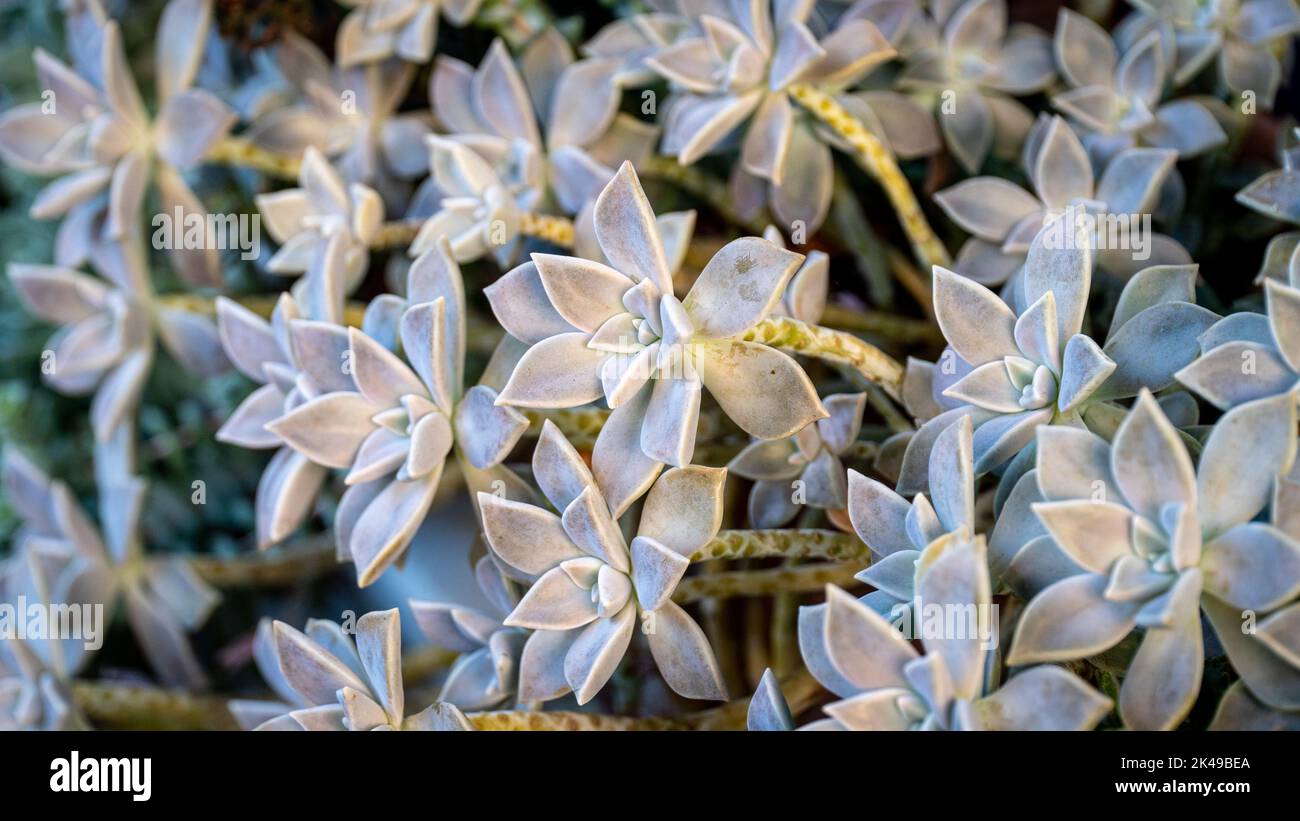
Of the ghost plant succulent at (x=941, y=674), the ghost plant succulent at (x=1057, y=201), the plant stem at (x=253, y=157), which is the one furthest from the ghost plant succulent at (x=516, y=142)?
the ghost plant succulent at (x=941, y=674)

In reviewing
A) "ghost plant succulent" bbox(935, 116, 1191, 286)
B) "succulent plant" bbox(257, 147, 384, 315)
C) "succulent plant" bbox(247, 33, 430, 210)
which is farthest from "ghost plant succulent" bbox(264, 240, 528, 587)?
"ghost plant succulent" bbox(935, 116, 1191, 286)

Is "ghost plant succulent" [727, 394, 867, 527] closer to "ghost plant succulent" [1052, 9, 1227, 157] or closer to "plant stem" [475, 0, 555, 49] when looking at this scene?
"ghost plant succulent" [1052, 9, 1227, 157]

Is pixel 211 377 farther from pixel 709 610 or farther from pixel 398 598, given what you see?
pixel 709 610

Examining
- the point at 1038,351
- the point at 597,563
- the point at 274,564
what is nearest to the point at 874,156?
the point at 1038,351

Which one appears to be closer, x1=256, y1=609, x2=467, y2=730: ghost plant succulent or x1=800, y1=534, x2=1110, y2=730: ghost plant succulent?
x1=800, y1=534, x2=1110, y2=730: ghost plant succulent

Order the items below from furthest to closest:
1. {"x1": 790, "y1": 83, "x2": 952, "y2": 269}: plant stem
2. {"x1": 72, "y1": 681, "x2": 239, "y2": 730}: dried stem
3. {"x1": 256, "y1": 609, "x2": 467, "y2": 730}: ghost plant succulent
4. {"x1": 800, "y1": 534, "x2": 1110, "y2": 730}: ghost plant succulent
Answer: {"x1": 72, "y1": 681, "x2": 239, "y2": 730}: dried stem, {"x1": 790, "y1": 83, "x2": 952, "y2": 269}: plant stem, {"x1": 256, "y1": 609, "x2": 467, "y2": 730}: ghost plant succulent, {"x1": 800, "y1": 534, "x2": 1110, "y2": 730}: ghost plant succulent

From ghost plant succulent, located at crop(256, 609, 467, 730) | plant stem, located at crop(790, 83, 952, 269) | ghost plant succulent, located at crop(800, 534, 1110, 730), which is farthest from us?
plant stem, located at crop(790, 83, 952, 269)
